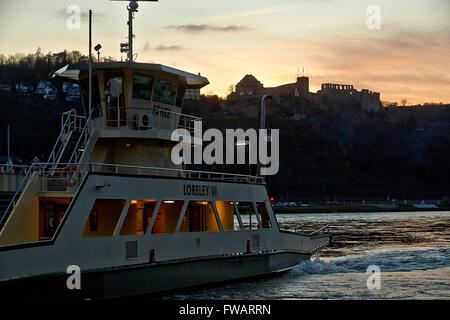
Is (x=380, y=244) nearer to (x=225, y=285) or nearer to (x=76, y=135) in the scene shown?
(x=225, y=285)

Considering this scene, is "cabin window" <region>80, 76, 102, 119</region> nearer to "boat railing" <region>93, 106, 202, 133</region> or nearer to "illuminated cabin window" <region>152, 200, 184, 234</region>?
"boat railing" <region>93, 106, 202, 133</region>

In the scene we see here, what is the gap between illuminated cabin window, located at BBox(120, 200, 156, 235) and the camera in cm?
2081

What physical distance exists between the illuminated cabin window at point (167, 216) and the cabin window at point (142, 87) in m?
3.74

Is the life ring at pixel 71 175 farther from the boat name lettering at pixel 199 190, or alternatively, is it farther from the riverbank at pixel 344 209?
the riverbank at pixel 344 209

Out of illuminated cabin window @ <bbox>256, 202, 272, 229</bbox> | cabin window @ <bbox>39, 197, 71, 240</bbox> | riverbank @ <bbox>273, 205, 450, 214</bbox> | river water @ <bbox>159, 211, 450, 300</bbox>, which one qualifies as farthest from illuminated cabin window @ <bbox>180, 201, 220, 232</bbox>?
riverbank @ <bbox>273, 205, 450, 214</bbox>

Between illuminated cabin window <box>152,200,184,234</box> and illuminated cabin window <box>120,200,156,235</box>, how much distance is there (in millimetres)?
753

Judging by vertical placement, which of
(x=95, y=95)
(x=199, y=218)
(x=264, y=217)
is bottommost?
(x=264, y=217)

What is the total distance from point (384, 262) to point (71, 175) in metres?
18.9

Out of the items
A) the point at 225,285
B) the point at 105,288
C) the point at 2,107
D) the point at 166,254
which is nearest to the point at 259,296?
the point at 225,285

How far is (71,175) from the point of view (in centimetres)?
2003

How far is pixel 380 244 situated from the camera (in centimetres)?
4534

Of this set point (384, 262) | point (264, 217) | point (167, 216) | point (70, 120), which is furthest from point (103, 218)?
point (384, 262)

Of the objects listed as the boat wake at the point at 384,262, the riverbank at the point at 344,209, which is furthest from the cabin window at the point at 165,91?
the riverbank at the point at 344,209

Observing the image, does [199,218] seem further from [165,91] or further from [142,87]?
[142,87]
